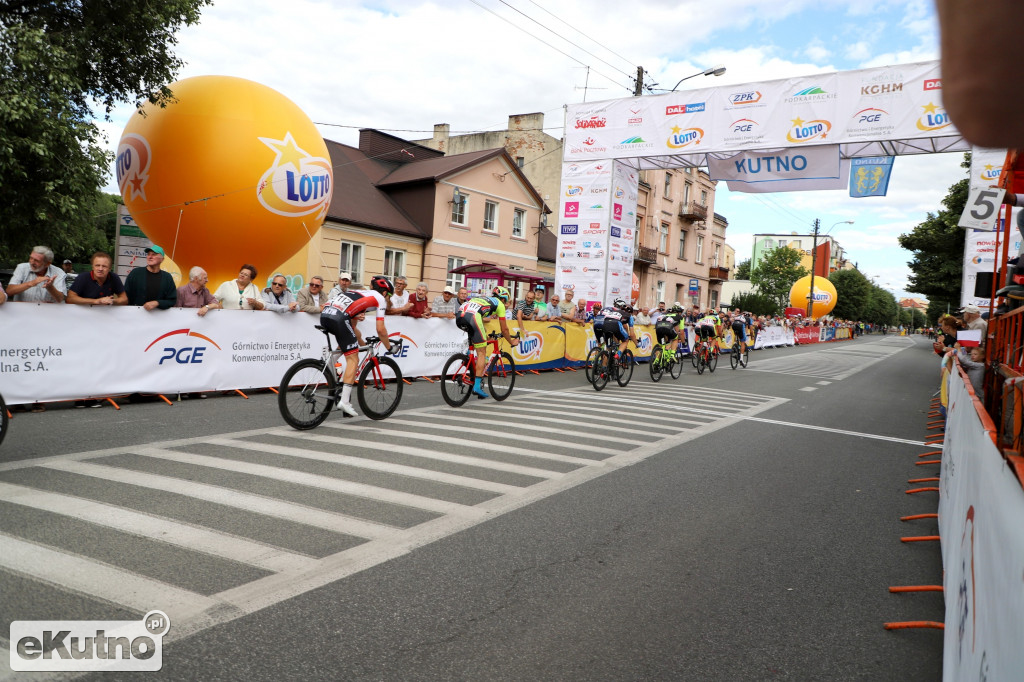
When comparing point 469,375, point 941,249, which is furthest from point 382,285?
point 941,249

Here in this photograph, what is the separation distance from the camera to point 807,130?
58.3 ft

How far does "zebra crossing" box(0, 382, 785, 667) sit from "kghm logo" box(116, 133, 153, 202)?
368 inches

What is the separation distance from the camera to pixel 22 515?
477 cm

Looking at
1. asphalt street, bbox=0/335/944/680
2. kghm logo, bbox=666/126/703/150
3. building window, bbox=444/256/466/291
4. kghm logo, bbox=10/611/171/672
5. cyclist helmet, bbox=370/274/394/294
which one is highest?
kghm logo, bbox=666/126/703/150

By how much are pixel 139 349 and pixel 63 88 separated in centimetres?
561

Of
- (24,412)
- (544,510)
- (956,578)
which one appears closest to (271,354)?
(24,412)

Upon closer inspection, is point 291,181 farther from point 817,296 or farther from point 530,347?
point 817,296

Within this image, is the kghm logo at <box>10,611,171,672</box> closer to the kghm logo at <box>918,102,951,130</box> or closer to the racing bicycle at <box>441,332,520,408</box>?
the racing bicycle at <box>441,332,520,408</box>

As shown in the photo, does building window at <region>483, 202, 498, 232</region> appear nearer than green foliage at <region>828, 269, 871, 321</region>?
Yes

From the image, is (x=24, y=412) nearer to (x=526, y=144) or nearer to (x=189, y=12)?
(x=189, y=12)

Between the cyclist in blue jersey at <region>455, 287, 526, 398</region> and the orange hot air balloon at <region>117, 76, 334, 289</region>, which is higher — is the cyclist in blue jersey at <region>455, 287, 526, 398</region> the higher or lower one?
the lower one

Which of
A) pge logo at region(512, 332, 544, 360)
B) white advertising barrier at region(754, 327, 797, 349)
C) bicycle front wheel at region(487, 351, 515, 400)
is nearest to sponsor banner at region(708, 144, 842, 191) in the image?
pge logo at region(512, 332, 544, 360)

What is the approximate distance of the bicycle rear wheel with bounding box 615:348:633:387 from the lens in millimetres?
15133

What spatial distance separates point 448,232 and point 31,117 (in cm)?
2108
